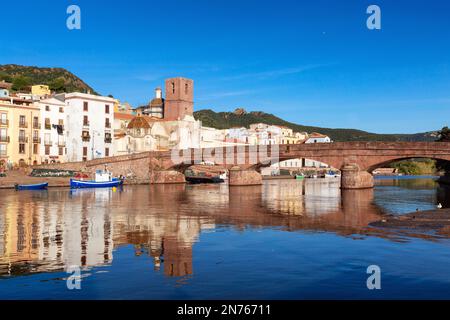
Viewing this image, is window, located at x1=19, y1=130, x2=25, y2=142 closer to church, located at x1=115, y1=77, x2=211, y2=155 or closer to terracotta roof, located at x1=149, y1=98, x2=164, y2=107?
church, located at x1=115, y1=77, x2=211, y2=155

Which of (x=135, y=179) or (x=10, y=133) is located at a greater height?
(x=10, y=133)

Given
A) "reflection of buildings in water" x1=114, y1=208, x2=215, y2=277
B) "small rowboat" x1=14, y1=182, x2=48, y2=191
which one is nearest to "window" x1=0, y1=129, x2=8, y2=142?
"small rowboat" x1=14, y1=182, x2=48, y2=191

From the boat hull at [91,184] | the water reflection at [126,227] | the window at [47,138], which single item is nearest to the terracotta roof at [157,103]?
the window at [47,138]

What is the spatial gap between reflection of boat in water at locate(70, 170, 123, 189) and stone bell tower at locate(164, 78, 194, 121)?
161 ft

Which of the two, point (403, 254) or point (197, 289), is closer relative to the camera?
point (197, 289)

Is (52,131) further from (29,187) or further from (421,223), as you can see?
(421,223)

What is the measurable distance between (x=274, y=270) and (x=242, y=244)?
5362 millimetres

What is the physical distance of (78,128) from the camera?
86.3 meters

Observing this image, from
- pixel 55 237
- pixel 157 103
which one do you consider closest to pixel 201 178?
pixel 157 103

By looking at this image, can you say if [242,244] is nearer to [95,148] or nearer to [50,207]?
[50,207]

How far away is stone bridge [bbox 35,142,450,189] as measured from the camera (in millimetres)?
63594
